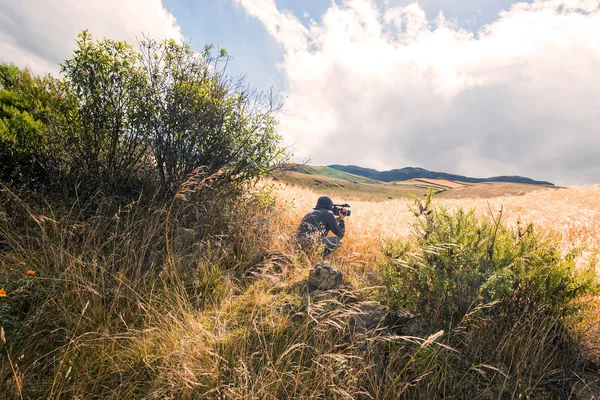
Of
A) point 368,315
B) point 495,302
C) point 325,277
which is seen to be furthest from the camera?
point 325,277

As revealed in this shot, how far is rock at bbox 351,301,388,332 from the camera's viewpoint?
9.02ft

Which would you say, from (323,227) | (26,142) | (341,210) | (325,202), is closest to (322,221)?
(323,227)

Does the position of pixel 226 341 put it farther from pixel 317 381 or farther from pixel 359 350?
pixel 359 350

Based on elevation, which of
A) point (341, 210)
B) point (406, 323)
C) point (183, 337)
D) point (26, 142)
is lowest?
point (183, 337)

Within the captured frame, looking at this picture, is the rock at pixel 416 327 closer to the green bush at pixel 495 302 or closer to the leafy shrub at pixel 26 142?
the green bush at pixel 495 302

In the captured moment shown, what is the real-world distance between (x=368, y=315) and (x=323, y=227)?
270 centimetres

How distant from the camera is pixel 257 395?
2078mm

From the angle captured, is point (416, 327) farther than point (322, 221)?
No

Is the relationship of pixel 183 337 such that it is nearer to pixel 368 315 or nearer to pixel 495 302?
pixel 368 315

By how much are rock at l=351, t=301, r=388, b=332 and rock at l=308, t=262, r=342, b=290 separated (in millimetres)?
445

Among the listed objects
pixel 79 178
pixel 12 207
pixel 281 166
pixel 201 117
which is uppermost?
pixel 201 117

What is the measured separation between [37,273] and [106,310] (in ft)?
3.51

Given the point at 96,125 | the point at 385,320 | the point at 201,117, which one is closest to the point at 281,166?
the point at 201,117

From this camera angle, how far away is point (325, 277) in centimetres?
335
